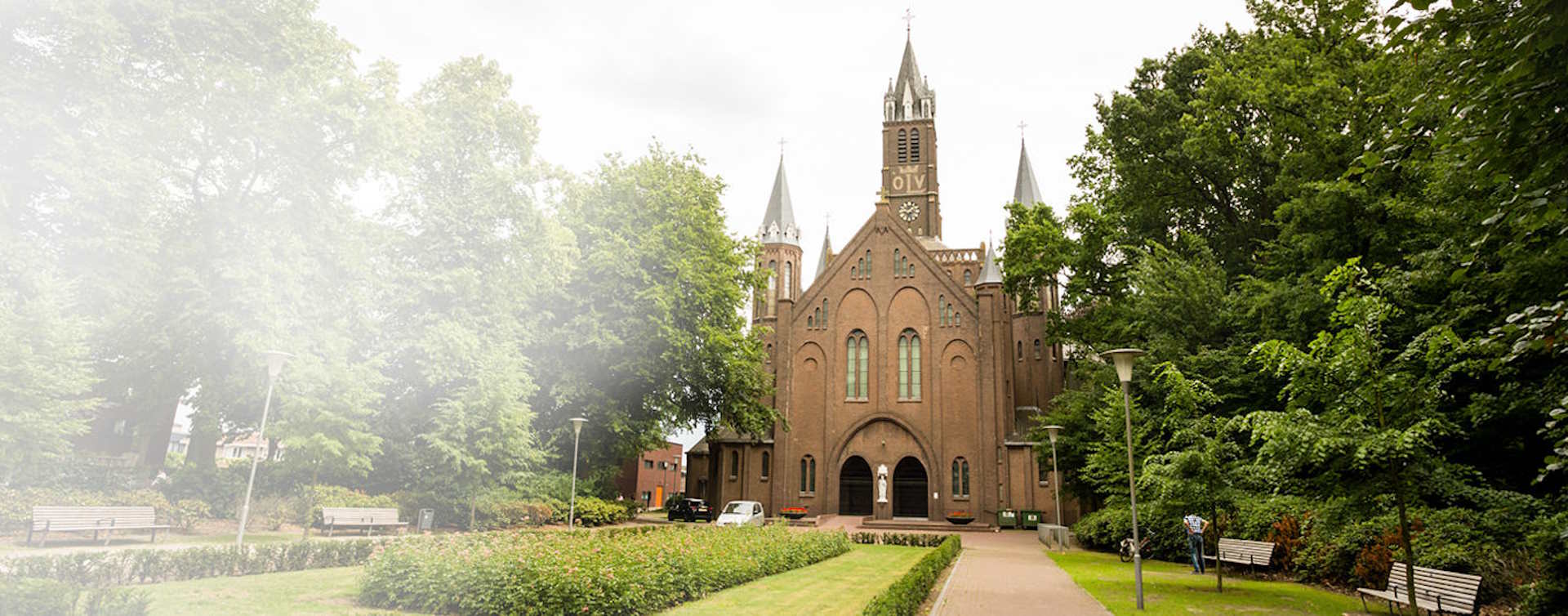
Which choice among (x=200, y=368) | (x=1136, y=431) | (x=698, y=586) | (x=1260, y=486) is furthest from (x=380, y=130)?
(x=1260, y=486)

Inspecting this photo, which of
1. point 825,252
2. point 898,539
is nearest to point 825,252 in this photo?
point 825,252

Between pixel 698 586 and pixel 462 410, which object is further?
pixel 462 410

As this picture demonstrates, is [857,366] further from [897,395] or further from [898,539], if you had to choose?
[898,539]

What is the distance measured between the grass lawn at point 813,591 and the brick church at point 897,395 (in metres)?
20.7

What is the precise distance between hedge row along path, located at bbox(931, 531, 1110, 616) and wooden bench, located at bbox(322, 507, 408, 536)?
14.4 m

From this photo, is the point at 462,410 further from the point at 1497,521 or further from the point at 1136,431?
the point at 1497,521

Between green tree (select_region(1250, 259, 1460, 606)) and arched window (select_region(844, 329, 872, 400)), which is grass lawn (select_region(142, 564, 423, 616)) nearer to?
green tree (select_region(1250, 259, 1460, 606))

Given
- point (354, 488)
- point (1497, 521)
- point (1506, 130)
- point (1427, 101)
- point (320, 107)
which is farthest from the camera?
point (354, 488)

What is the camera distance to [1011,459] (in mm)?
38688

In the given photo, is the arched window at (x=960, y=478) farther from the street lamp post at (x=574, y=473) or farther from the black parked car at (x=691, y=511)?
the street lamp post at (x=574, y=473)

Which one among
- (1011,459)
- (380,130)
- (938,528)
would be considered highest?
(380,130)

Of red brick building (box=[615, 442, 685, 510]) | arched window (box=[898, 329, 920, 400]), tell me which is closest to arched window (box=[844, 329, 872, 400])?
arched window (box=[898, 329, 920, 400])

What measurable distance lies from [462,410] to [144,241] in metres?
8.00

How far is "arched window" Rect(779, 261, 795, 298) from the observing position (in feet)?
159
